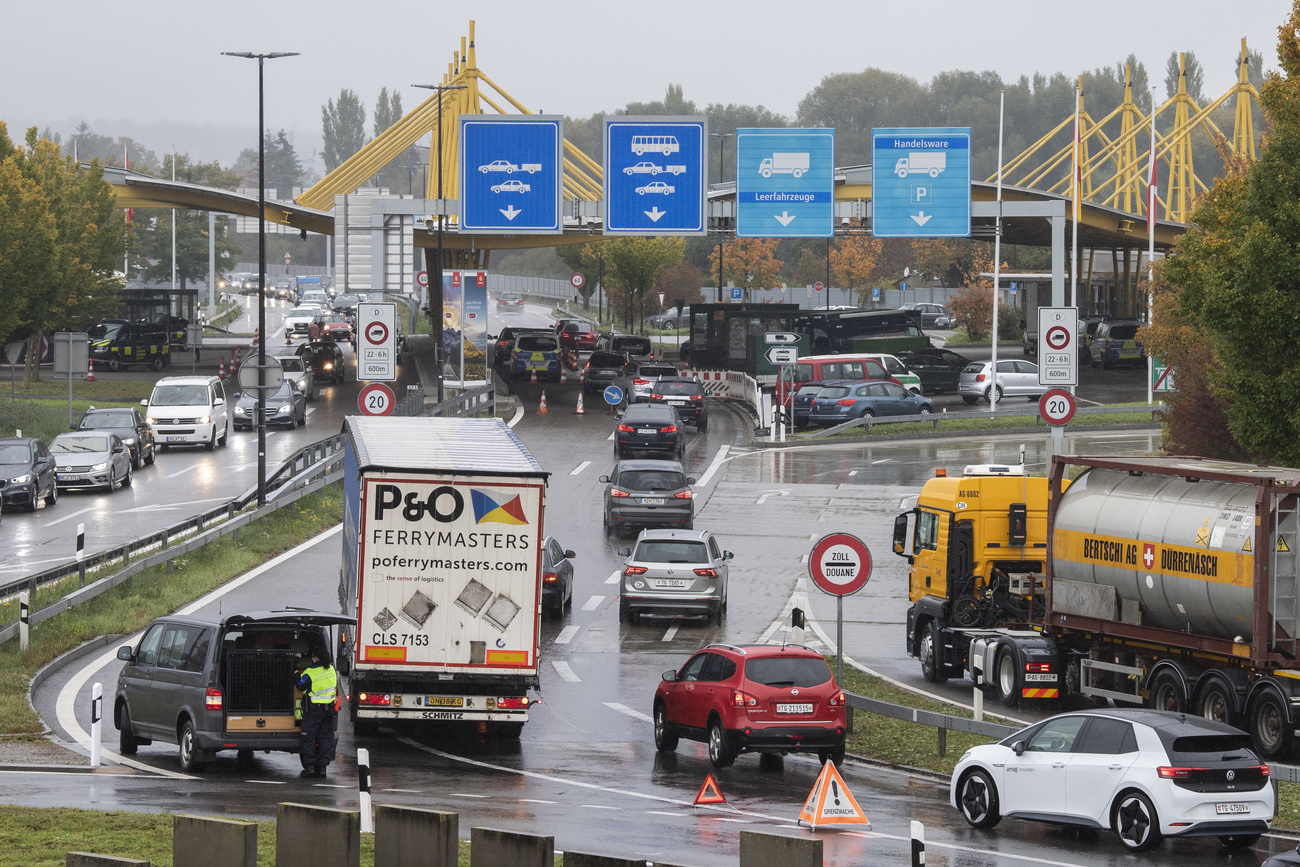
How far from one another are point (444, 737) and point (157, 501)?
2018cm

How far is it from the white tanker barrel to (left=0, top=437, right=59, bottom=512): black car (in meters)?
23.5

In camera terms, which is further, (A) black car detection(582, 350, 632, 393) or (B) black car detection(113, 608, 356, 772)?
(A) black car detection(582, 350, 632, 393)

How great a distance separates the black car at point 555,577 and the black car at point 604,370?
103ft

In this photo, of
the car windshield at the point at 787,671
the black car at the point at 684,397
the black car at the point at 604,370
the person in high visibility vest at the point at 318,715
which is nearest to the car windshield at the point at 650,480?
the black car at the point at 684,397

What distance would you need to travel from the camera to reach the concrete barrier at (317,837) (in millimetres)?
10844

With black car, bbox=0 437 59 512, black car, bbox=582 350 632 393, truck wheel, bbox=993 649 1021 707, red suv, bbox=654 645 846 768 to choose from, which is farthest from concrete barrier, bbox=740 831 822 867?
black car, bbox=582 350 632 393

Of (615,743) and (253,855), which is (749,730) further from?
(253,855)

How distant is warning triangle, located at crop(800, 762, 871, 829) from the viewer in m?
13.9

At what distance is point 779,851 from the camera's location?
9.80 meters

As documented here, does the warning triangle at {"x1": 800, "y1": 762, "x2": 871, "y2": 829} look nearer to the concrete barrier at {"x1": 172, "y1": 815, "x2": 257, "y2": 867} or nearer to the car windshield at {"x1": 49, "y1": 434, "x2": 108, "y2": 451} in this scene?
the concrete barrier at {"x1": 172, "y1": 815, "x2": 257, "y2": 867}

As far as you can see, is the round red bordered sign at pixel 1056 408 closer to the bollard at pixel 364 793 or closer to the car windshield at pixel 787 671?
the car windshield at pixel 787 671

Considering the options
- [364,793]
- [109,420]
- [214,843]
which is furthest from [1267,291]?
[109,420]

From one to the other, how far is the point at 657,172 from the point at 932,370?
1571 cm

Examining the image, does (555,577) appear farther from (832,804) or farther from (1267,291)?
(832,804)
